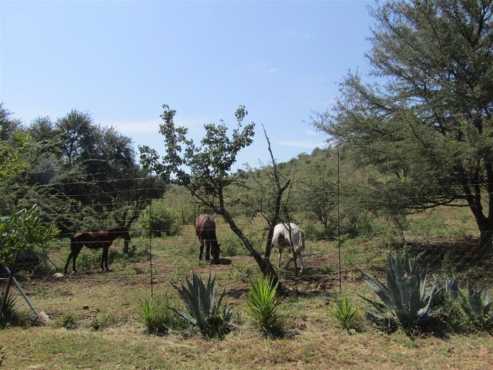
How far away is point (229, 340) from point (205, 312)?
637 mm

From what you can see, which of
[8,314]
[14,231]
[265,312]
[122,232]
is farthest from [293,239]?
[14,231]

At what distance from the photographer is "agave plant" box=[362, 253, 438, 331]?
6.29 m

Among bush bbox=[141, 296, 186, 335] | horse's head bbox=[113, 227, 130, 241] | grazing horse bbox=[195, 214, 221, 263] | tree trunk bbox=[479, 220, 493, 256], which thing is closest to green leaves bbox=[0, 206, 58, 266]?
bush bbox=[141, 296, 186, 335]

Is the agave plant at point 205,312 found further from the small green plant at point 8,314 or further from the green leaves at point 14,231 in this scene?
the small green plant at point 8,314

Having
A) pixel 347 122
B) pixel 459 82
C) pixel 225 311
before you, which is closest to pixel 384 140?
pixel 347 122

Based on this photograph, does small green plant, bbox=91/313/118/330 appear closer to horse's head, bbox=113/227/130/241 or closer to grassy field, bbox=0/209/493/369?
grassy field, bbox=0/209/493/369

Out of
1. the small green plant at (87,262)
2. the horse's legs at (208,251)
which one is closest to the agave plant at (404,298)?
the horse's legs at (208,251)

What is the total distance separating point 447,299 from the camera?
6629 millimetres

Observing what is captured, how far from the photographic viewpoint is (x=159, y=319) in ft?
22.2

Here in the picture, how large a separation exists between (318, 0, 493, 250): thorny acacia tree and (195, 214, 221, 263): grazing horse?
464 centimetres

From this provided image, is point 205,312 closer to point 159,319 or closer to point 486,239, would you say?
point 159,319

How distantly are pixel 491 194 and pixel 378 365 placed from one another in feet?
21.7

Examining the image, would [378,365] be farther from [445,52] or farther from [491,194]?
[445,52]

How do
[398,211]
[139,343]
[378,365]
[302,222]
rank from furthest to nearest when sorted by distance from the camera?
[302,222]
[398,211]
[139,343]
[378,365]
